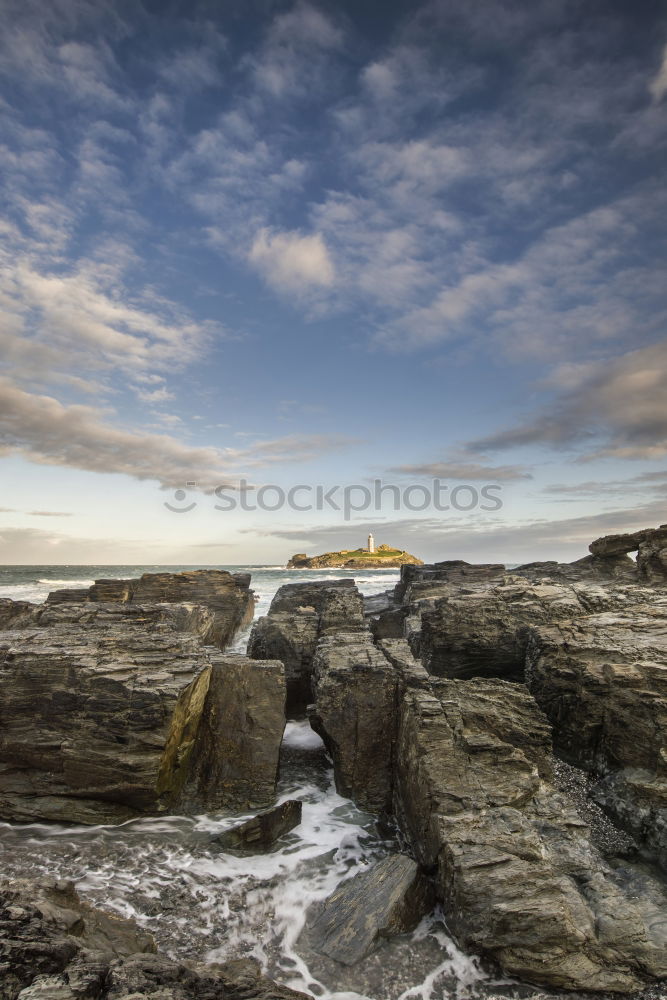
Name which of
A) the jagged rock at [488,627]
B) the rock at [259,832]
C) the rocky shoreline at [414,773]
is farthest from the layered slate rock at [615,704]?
the rock at [259,832]

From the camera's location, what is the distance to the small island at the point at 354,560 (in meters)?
110

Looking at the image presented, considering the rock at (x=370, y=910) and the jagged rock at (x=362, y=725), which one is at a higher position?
the jagged rock at (x=362, y=725)

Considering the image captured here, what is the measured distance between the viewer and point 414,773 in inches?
216

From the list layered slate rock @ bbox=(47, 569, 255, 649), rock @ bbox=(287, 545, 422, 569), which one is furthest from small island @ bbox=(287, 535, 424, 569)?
layered slate rock @ bbox=(47, 569, 255, 649)

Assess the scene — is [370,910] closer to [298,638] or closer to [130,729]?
[130,729]

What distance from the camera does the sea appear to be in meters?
3.83

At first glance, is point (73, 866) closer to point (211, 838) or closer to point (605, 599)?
point (211, 838)

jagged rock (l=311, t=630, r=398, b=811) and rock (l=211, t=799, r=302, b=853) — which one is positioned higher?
jagged rock (l=311, t=630, r=398, b=811)

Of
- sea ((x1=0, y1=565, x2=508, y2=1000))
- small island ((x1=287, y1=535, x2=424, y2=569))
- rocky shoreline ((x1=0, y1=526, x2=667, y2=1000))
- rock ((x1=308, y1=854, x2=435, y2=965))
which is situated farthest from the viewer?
small island ((x1=287, y1=535, x2=424, y2=569))

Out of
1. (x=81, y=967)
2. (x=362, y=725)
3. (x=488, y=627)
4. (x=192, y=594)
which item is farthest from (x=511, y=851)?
(x=192, y=594)

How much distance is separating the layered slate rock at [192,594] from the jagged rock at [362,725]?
10.7m

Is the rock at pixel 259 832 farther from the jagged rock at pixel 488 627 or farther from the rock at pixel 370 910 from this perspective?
the jagged rock at pixel 488 627

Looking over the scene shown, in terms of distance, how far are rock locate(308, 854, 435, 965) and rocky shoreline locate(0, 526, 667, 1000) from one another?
18mm

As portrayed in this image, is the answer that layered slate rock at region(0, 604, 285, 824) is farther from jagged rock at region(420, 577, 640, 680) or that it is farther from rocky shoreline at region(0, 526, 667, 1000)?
jagged rock at region(420, 577, 640, 680)
